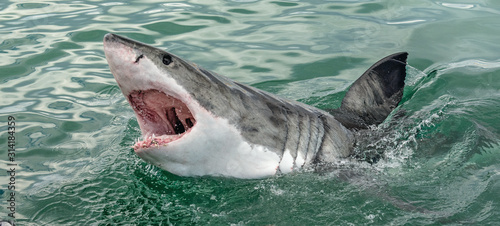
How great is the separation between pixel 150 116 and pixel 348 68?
11.9ft

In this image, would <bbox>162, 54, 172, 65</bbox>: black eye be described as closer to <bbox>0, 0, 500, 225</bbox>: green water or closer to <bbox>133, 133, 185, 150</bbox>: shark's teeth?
<bbox>133, 133, 185, 150</bbox>: shark's teeth

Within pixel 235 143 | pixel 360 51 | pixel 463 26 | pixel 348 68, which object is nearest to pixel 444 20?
pixel 463 26

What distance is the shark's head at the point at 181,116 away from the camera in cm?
286

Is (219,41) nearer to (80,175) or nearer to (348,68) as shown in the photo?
(348,68)

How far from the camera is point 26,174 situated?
4.09m

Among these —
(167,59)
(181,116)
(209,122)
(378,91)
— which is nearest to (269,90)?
(378,91)

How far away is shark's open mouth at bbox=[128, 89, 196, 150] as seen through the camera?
3.05m

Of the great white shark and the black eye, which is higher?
the black eye

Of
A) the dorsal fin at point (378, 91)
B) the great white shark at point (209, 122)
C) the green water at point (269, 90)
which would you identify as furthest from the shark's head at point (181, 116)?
the dorsal fin at point (378, 91)

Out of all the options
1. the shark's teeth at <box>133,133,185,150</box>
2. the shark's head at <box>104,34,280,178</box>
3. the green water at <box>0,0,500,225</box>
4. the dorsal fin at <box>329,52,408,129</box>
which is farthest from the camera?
the dorsal fin at <box>329,52,408,129</box>

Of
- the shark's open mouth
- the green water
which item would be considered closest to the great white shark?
the shark's open mouth

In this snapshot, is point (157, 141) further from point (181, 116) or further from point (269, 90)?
point (269, 90)

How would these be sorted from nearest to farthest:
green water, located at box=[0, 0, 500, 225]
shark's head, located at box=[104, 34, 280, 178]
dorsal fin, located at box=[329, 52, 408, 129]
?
shark's head, located at box=[104, 34, 280, 178] → green water, located at box=[0, 0, 500, 225] → dorsal fin, located at box=[329, 52, 408, 129]

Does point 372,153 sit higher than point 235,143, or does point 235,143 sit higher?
point 235,143
